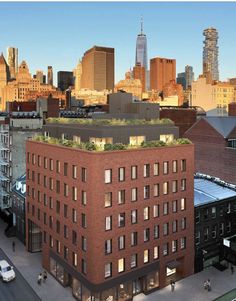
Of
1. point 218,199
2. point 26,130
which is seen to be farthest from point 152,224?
point 26,130

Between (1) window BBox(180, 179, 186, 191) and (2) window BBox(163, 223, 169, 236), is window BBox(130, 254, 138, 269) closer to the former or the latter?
(2) window BBox(163, 223, 169, 236)

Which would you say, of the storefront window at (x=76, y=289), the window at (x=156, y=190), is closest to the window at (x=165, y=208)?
the window at (x=156, y=190)

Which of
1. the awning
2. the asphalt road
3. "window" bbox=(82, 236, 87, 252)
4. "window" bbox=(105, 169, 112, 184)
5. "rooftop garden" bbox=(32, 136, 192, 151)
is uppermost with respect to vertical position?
"rooftop garden" bbox=(32, 136, 192, 151)

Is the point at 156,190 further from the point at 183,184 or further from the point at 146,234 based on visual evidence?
the point at 146,234

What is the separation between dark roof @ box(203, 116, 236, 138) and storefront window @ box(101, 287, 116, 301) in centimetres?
5036

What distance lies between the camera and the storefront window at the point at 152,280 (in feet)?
176

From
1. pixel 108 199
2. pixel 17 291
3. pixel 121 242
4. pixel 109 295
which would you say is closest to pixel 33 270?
pixel 17 291

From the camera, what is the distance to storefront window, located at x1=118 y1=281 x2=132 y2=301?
50.5 meters

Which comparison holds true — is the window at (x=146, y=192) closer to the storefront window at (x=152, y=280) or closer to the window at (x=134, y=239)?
the window at (x=134, y=239)

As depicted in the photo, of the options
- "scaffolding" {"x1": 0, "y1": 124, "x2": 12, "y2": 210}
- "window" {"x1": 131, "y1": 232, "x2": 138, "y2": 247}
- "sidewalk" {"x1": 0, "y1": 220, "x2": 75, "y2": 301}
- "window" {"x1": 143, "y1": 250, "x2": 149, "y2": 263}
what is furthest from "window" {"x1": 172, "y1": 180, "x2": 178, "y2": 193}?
"scaffolding" {"x1": 0, "y1": 124, "x2": 12, "y2": 210}

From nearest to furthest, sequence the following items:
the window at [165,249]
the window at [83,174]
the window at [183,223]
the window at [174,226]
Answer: the window at [83,174] < the window at [165,249] < the window at [174,226] < the window at [183,223]

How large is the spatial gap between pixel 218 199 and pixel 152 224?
15.6 m

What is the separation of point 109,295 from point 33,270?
16.5 meters

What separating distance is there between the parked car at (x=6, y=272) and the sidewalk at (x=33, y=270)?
6.33 feet
